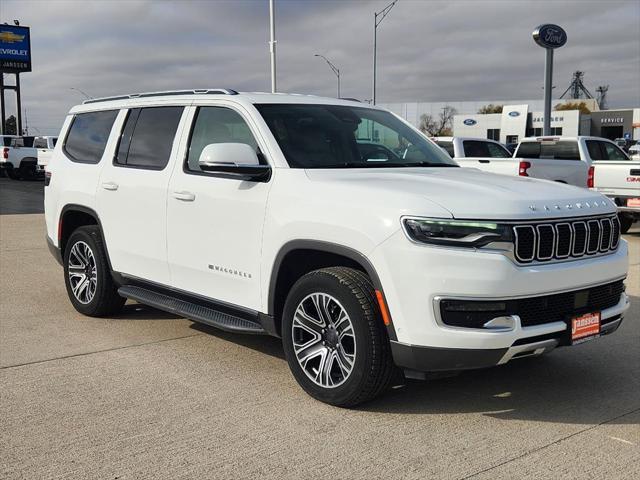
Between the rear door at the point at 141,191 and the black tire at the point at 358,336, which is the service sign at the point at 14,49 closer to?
the rear door at the point at 141,191

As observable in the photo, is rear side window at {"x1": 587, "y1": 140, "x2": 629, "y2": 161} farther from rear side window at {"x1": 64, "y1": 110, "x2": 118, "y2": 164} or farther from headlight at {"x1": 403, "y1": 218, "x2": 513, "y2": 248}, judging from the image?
headlight at {"x1": 403, "y1": 218, "x2": 513, "y2": 248}

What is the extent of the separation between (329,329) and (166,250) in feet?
5.72

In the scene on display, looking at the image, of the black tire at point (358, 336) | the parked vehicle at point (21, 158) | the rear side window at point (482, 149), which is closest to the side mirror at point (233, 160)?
the black tire at point (358, 336)

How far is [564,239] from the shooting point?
166 inches

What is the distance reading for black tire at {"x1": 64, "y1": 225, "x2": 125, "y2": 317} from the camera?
644cm

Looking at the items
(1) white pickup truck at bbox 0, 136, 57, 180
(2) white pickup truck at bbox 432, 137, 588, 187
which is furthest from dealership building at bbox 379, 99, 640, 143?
(2) white pickup truck at bbox 432, 137, 588, 187

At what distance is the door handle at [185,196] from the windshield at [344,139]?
78 cm

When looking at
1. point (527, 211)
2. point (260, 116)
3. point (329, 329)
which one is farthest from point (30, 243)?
point (527, 211)

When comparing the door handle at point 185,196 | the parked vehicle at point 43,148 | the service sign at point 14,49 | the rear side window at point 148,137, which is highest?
the service sign at point 14,49

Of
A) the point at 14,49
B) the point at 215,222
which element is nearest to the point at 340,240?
the point at 215,222

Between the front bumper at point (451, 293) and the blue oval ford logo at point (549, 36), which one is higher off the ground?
the blue oval ford logo at point (549, 36)

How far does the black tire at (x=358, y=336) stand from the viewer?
415 centimetres

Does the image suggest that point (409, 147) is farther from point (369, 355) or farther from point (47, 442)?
point (47, 442)

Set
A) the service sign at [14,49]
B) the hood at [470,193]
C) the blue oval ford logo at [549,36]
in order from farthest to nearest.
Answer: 1. the service sign at [14,49]
2. the blue oval ford logo at [549,36]
3. the hood at [470,193]
